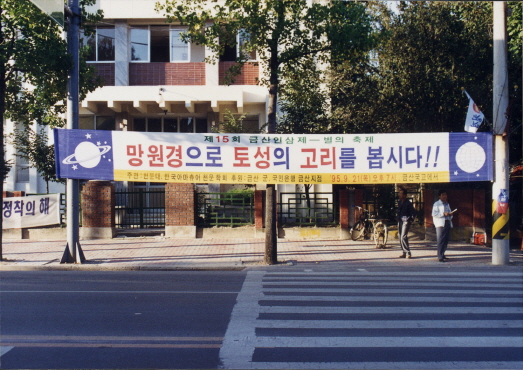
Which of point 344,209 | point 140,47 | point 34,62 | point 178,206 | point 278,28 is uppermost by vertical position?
point 140,47

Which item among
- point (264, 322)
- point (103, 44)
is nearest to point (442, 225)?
point (264, 322)

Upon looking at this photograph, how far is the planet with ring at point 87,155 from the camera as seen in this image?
12.4 m

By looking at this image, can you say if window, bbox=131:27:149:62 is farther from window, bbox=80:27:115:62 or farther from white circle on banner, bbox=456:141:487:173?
white circle on banner, bbox=456:141:487:173

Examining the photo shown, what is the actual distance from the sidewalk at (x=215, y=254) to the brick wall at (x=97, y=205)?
776mm

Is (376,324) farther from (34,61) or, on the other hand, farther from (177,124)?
(177,124)

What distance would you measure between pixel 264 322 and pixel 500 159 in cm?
864

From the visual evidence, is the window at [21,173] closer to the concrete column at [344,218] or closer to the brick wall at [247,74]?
the brick wall at [247,74]

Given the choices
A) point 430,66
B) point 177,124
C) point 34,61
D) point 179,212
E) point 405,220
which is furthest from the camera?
point 177,124

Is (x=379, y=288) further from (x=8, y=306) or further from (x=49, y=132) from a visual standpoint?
(x=49, y=132)

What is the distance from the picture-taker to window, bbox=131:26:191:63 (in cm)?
2270

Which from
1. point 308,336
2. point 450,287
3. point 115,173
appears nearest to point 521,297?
point 450,287

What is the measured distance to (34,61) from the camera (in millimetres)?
12148

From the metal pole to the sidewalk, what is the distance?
0.43 meters

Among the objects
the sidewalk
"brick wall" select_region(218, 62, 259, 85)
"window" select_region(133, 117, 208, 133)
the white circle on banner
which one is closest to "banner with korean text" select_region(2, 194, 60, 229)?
the sidewalk
